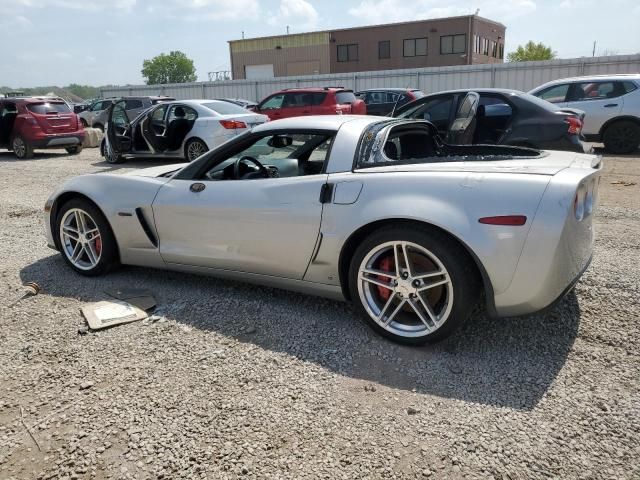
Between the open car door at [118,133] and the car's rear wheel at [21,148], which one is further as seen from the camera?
the car's rear wheel at [21,148]

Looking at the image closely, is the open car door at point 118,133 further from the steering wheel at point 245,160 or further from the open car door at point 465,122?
the steering wheel at point 245,160

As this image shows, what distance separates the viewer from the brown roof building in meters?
45.2

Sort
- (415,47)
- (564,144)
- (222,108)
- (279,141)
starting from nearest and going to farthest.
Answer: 1. (279,141)
2. (564,144)
3. (222,108)
4. (415,47)

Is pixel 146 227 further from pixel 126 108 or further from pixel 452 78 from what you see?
pixel 452 78

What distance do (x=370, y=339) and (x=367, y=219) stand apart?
2.50 feet

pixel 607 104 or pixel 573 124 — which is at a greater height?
pixel 607 104

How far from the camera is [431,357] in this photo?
3.01 m

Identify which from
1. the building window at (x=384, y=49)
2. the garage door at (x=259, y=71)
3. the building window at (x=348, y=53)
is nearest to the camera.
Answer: the building window at (x=384, y=49)

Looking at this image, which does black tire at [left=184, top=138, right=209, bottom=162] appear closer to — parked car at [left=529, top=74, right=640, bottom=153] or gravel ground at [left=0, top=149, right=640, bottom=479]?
parked car at [left=529, top=74, right=640, bottom=153]

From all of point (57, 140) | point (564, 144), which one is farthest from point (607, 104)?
point (57, 140)

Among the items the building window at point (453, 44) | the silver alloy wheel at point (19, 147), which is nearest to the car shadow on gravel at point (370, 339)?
the silver alloy wheel at point (19, 147)

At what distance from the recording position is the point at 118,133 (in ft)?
39.7

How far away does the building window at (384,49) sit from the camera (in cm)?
4781

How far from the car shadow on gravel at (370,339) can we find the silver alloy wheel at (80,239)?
217 mm
